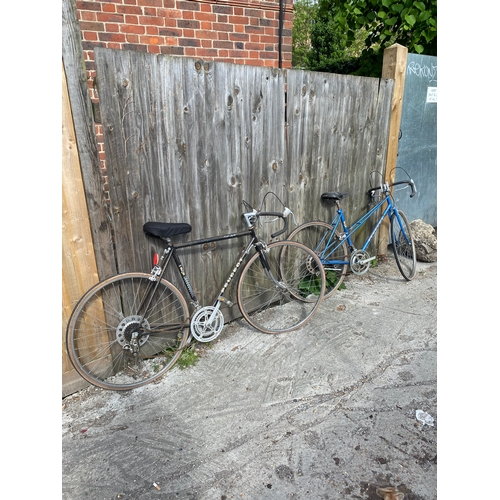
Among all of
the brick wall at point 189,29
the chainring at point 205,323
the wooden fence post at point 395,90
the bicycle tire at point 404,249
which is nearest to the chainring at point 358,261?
the bicycle tire at point 404,249

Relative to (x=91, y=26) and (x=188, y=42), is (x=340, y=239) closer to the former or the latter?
(x=188, y=42)

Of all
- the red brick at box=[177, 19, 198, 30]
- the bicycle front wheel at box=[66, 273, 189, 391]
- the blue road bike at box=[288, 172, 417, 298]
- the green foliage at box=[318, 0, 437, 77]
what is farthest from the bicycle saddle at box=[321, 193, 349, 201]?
the green foliage at box=[318, 0, 437, 77]

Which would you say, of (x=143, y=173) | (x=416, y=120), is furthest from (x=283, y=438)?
(x=416, y=120)

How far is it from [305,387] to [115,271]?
157cm

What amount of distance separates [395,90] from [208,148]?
269 cm

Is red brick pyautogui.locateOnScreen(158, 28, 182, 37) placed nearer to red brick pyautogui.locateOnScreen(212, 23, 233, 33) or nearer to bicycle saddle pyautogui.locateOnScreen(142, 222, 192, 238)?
red brick pyautogui.locateOnScreen(212, 23, 233, 33)

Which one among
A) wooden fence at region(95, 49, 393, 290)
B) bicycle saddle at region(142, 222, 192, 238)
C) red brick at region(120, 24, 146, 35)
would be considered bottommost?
bicycle saddle at region(142, 222, 192, 238)

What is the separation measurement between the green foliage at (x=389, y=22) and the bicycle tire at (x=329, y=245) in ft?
Result: 10.5

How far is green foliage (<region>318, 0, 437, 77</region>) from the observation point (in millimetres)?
5367

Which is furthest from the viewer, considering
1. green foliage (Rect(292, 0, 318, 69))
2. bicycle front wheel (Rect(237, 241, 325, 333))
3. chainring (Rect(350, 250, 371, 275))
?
green foliage (Rect(292, 0, 318, 69))

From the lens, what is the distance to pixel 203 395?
9.24ft

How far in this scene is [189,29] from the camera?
184 inches

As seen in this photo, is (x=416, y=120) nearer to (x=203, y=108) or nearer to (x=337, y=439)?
(x=203, y=108)

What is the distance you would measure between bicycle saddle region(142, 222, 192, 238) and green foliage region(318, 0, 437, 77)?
179 inches
